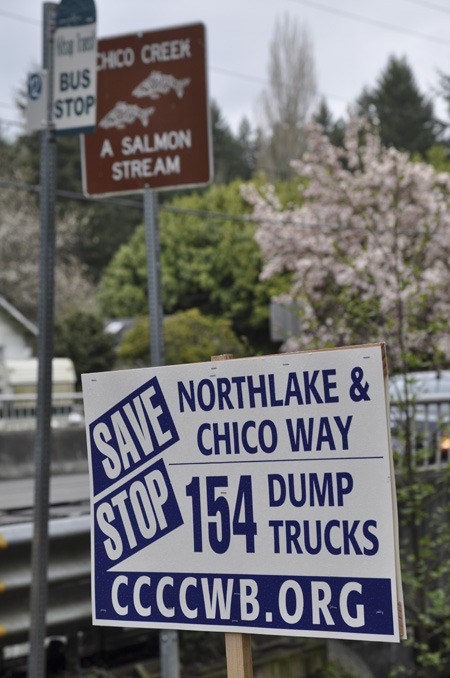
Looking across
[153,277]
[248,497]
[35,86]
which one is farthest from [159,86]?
[248,497]

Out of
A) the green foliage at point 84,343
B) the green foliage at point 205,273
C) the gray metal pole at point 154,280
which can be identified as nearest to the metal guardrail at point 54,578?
the gray metal pole at point 154,280

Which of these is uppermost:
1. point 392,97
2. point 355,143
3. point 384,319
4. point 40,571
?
point 392,97

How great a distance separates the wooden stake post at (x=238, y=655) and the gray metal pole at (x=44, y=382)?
1.68 m

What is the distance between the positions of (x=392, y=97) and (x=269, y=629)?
7278 cm

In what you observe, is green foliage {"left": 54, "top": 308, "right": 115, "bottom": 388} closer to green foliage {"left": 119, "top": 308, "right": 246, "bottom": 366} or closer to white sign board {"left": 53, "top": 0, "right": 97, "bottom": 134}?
green foliage {"left": 119, "top": 308, "right": 246, "bottom": 366}

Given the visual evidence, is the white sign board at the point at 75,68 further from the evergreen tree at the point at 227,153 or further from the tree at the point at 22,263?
the evergreen tree at the point at 227,153

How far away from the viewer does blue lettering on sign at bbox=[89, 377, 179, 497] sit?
137 inches

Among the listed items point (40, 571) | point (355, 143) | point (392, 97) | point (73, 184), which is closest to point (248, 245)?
point (73, 184)

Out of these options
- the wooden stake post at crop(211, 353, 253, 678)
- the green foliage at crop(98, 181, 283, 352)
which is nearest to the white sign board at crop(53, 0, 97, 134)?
the wooden stake post at crop(211, 353, 253, 678)

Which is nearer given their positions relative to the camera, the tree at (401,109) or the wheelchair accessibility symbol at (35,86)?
the wheelchair accessibility symbol at (35,86)

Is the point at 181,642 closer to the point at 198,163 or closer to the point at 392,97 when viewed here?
the point at 198,163

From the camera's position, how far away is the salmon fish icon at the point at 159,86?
5.24 m

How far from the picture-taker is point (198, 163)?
5.25 metres

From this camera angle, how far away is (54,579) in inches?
228
